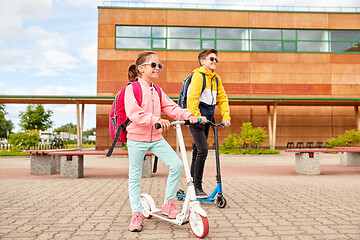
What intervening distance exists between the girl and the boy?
113cm

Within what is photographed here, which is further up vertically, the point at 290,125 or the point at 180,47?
the point at 180,47

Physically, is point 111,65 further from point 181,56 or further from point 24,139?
point 24,139

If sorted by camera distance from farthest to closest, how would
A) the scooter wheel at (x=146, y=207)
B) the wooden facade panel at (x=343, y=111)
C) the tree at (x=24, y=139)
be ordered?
1. the wooden facade panel at (x=343, y=111)
2. the tree at (x=24, y=139)
3. the scooter wheel at (x=146, y=207)

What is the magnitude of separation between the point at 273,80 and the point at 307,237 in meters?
25.1

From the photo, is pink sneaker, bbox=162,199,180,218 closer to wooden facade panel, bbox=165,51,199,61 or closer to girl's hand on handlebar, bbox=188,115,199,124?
girl's hand on handlebar, bbox=188,115,199,124

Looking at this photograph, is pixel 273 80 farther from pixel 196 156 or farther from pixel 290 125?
pixel 196 156

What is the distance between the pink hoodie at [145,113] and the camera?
3236 millimetres

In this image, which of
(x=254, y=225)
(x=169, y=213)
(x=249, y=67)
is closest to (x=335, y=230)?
(x=254, y=225)

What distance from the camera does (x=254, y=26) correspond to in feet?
89.3

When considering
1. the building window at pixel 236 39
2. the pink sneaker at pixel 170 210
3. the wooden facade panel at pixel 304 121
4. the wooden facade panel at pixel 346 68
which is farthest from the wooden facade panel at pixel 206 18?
the pink sneaker at pixel 170 210

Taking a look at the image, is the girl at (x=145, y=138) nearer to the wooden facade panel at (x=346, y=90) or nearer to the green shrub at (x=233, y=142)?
the green shrub at (x=233, y=142)

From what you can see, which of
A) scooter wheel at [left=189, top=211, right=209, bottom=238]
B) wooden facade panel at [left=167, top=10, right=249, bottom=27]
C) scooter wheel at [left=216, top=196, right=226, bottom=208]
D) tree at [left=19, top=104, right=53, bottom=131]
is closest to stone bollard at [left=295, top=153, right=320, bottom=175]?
scooter wheel at [left=216, top=196, right=226, bottom=208]

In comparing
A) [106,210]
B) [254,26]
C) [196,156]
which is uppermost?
[254,26]

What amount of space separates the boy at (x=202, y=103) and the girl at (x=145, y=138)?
3.70 ft
